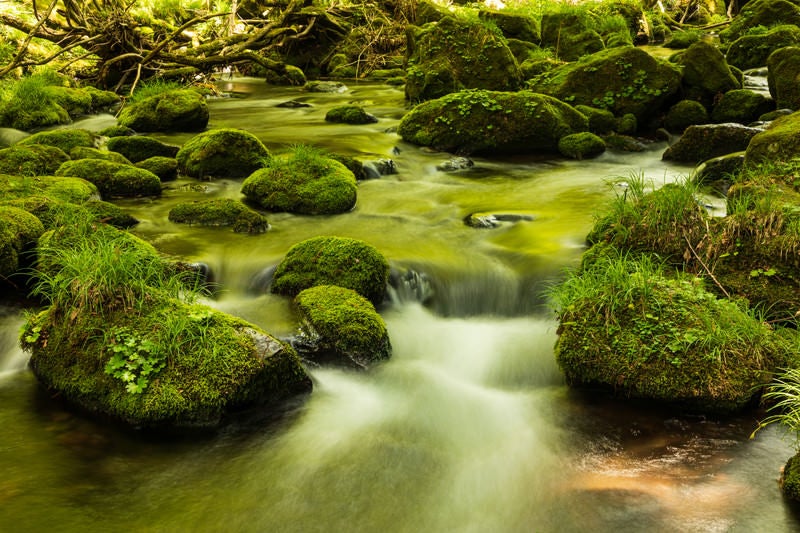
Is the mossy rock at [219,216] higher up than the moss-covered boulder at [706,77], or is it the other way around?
the moss-covered boulder at [706,77]

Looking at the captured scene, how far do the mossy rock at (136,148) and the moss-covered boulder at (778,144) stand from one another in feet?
26.4

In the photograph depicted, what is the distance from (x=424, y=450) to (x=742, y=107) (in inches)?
396

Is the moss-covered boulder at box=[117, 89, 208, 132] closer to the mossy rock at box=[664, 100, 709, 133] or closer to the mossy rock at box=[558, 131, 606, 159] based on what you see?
the mossy rock at box=[558, 131, 606, 159]

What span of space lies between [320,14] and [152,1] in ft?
21.2

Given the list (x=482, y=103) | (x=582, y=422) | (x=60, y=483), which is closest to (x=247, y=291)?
(x=60, y=483)

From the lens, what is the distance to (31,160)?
7871 mm

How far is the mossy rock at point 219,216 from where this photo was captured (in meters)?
6.96

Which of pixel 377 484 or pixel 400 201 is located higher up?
pixel 400 201

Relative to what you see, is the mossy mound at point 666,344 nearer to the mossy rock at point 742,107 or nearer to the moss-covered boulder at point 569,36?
the mossy rock at point 742,107

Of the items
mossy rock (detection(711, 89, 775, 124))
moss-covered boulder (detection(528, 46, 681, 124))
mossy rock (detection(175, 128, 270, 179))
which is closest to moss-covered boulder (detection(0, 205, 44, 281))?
mossy rock (detection(175, 128, 270, 179))

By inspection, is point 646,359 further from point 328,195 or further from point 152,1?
point 152,1

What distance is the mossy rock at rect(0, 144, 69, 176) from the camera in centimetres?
752

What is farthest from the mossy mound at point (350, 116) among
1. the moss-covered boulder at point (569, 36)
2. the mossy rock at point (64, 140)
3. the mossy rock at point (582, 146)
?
the moss-covered boulder at point (569, 36)

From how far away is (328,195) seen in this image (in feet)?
25.2
